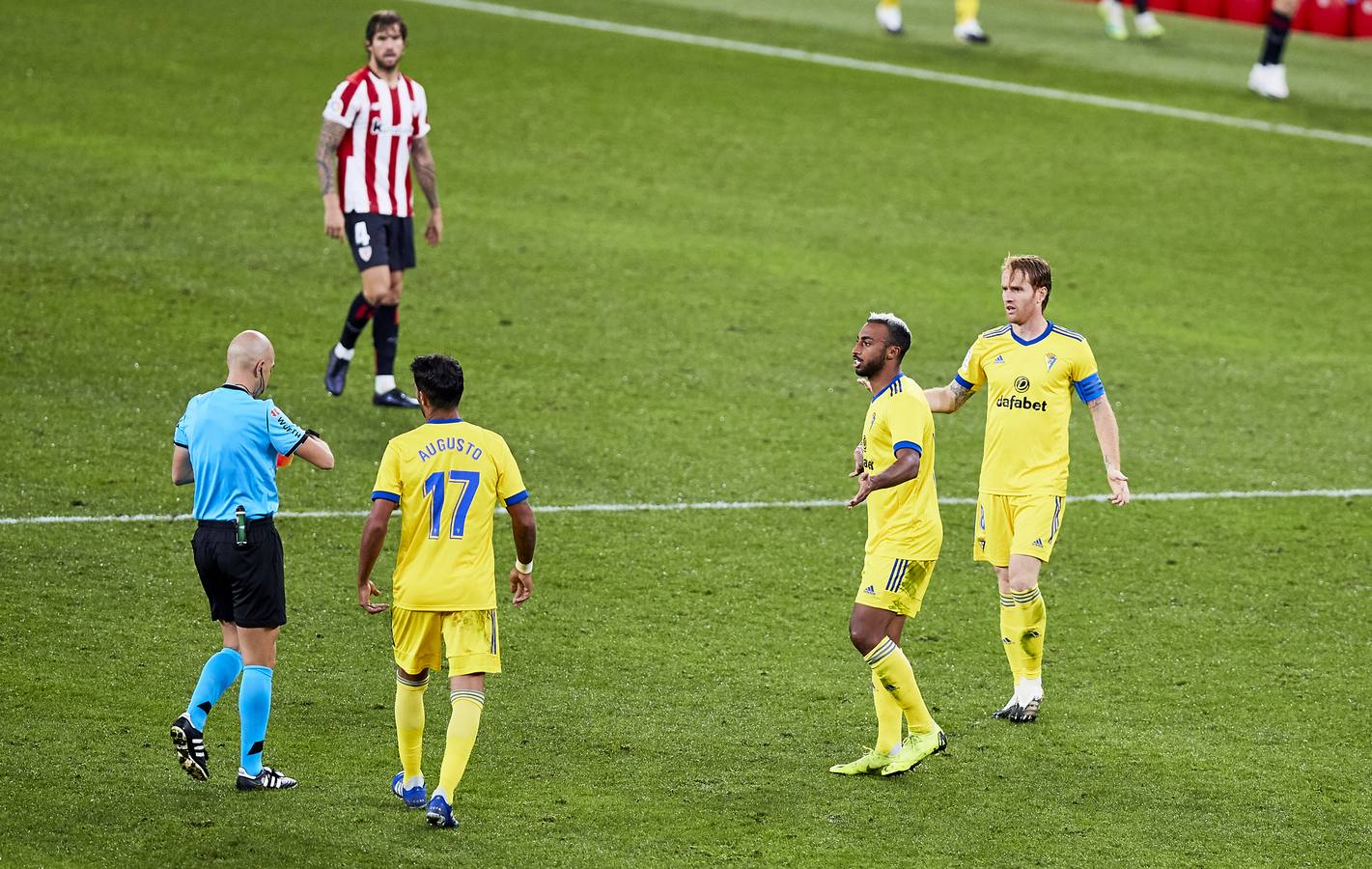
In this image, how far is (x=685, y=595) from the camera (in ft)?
32.6

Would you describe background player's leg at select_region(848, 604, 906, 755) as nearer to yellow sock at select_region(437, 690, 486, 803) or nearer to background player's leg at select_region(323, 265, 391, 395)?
yellow sock at select_region(437, 690, 486, 803)

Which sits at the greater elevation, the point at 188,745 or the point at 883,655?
the point at 883,655

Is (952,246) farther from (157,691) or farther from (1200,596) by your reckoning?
(157,691)

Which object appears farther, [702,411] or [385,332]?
[702,411]

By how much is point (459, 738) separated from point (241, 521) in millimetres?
1240

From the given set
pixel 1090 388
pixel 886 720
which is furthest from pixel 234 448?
pixel 1090 388

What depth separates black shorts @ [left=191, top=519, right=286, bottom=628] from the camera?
7.09 m

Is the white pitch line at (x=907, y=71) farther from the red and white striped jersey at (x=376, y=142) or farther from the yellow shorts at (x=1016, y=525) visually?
the yellow shorts at (x=1016, y=525)

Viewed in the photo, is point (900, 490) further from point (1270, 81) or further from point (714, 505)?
point (1270, 81)

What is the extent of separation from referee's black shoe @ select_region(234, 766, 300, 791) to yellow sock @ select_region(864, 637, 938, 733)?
8.23 feet

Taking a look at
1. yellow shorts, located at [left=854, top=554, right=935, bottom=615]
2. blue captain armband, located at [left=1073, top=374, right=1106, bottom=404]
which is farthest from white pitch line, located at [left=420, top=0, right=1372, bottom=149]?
yellow shorts, located at [left=854, top=554, right=935, bottom=615]

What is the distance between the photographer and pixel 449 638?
6.98 metres

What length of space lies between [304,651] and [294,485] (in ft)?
8.78

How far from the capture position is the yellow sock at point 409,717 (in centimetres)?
701
